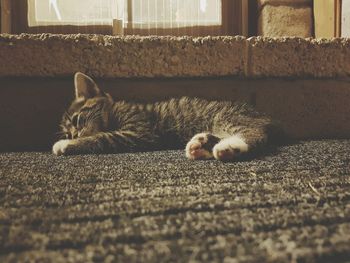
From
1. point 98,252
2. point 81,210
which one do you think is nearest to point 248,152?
point 81,210

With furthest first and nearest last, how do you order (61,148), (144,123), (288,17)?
(288,17) < (144,123) < (61,148)

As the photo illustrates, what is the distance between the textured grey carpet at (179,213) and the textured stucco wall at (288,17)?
1.78 m

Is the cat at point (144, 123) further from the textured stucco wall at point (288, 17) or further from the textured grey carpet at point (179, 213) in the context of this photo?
the textured stucco wall at point (288, 17)

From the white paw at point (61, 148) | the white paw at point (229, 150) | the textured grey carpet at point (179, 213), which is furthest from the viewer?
the white paw at point (61, 148)

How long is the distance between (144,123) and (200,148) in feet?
1.37

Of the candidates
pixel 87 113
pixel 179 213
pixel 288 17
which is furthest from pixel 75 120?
pixel 288 17

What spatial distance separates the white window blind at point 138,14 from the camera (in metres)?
3.14

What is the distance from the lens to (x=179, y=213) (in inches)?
25.2

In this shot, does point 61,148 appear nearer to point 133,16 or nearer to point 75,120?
point 75,120

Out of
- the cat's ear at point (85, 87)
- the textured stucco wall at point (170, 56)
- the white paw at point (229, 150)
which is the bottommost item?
the white paw at point (229, 150)

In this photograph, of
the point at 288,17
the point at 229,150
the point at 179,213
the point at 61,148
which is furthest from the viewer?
the point at 288,17

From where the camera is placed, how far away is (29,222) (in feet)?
2.00

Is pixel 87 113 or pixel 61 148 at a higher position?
pixel 87 113

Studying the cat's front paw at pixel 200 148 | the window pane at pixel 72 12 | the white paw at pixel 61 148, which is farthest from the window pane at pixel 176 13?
the cat's front paw at pixel 200 148
